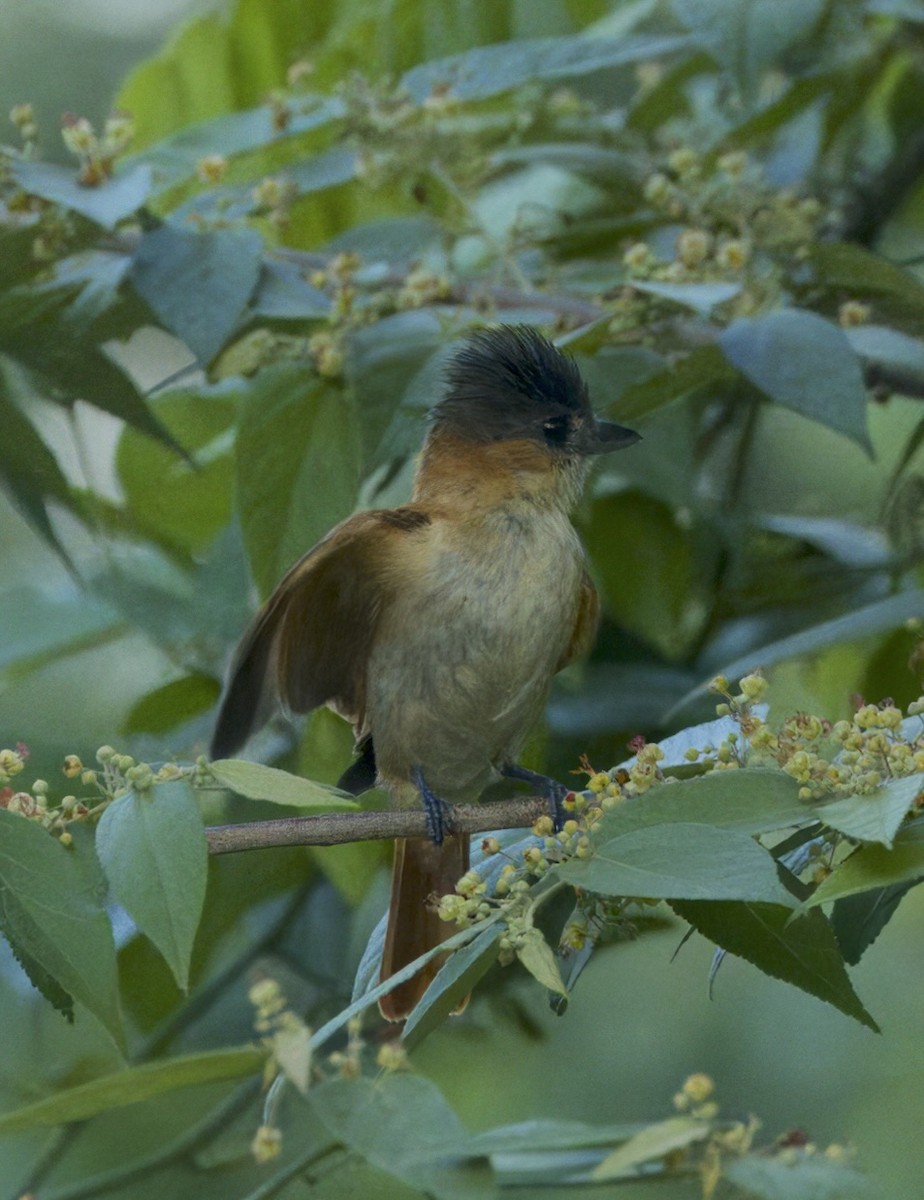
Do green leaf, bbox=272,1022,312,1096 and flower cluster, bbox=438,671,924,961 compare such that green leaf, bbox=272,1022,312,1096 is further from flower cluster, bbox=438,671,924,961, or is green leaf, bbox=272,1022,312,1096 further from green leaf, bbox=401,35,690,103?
green leaf, bbox=401,35,690,103

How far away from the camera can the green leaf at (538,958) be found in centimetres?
119

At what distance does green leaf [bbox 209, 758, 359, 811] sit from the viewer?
124 centimetres

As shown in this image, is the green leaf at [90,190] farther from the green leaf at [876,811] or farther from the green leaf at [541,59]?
the green leaf at [876,811]

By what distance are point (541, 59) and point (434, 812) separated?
110 centimetres

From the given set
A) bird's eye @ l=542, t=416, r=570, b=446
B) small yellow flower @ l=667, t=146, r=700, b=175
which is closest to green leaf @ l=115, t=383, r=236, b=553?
bird's eye @ l=542, t=416, r=570, b=446

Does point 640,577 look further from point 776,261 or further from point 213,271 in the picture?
point 213,271

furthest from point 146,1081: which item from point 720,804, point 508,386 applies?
point 508,386

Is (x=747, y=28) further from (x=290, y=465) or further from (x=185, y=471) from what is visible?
(x=185, y=471)

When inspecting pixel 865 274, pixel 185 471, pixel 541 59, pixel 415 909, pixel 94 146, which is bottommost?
pixel 415 909

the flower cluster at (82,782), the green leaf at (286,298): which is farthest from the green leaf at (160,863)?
the green leaf at (286,298)

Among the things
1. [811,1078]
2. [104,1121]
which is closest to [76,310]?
[104,1121]

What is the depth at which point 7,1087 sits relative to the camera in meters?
2.76

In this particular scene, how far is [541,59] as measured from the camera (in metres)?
2.26

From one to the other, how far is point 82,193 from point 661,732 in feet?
3.60
